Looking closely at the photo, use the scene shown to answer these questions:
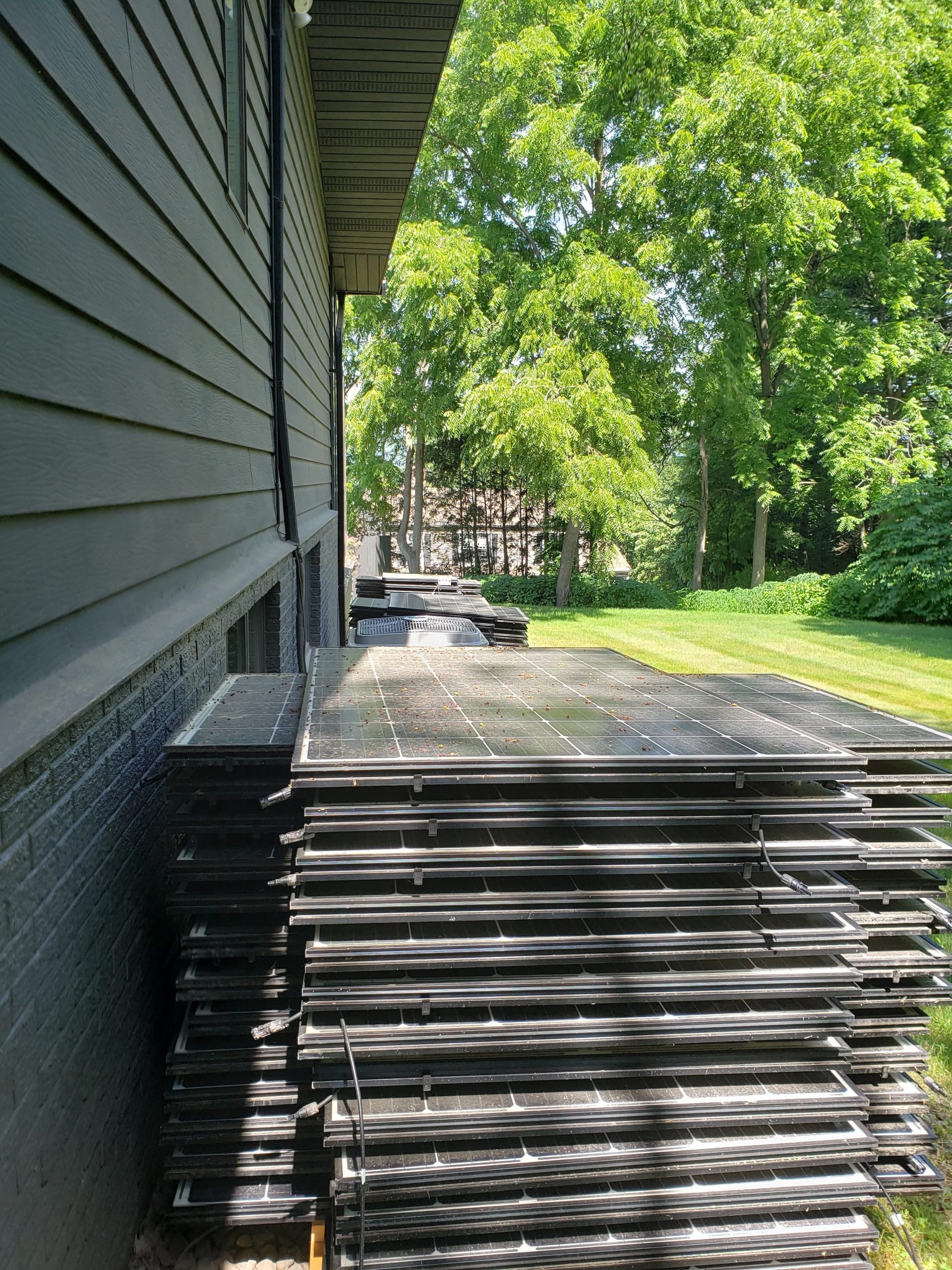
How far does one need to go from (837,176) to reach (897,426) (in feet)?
19.5

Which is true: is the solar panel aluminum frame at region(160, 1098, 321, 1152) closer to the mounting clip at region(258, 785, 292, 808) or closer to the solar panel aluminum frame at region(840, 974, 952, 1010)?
the mounting clip at region(258, 785, 292, 808)

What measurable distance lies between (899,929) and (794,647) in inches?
491

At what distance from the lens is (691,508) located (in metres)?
29.6

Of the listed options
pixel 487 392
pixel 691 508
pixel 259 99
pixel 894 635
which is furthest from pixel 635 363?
pixel 259 99

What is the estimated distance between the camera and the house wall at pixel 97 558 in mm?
1450

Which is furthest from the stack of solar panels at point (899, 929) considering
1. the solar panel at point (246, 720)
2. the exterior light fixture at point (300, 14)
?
the exterior light fixture at point (300, 14)

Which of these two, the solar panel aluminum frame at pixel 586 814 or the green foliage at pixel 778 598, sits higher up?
the solar panel aluminum frame at pixel 586 814

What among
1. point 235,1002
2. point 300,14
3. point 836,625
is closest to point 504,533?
point 836,625

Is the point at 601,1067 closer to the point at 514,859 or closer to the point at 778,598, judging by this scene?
the point at 514,859

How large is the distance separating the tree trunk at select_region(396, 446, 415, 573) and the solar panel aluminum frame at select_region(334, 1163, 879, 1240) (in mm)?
23162

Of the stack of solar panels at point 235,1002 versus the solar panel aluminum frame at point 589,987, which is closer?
the solar panel aluminum frame at point 589,987

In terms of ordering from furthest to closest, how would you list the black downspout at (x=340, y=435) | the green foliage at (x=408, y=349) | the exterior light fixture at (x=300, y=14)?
the green foliage at (x=408, y=349)
the black downspout at (x=340, y=435)
the exterior light fixture at (x=300, y=14)

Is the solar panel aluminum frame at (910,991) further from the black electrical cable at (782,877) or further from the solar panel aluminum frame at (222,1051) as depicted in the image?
the solar panel aluminum frame at (222,1051)

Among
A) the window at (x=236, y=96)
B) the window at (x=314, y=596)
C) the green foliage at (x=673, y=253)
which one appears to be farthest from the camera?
the green foliage at (x=673, y=253)
